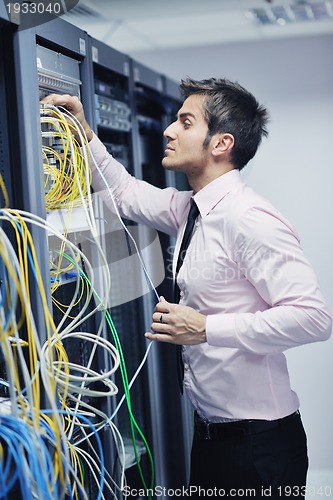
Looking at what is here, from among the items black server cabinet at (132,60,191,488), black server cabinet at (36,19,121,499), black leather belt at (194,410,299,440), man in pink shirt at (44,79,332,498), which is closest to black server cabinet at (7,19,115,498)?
black server cabinet at (36,19,121,499)

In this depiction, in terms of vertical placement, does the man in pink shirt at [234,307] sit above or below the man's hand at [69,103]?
below

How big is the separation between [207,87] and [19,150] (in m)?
0.69

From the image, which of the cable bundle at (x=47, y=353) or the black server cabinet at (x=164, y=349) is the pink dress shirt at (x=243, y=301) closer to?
the cable bundle at (x=47, y=353)

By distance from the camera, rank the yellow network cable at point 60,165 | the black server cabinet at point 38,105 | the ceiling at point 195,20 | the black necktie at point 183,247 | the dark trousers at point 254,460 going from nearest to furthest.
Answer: the black server cabinet at point 38,105 < the yellow network cable at point 60,165 < the dark trousers at point 254,460 < the black necktie at point 183,247 < the ceiling at point 195,20

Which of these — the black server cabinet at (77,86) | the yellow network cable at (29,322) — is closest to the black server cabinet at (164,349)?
Result: the black server cabinet at (77,86)

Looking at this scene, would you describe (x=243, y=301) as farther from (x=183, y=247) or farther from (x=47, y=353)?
(x=47, y=353)

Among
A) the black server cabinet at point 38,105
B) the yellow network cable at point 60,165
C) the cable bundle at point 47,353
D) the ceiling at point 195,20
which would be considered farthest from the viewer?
the ceiling at point 195,20

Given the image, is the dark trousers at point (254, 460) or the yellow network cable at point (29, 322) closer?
the yellow network cable at point (29, 322)

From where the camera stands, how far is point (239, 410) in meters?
1.57

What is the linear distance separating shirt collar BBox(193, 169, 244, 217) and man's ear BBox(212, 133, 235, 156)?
0.22 feet

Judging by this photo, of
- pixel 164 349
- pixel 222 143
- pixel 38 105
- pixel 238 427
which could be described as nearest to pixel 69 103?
pixel 38 105

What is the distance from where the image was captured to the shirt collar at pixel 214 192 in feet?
5.41

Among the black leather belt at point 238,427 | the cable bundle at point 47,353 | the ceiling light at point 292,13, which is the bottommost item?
the black leather belt at point 238,427

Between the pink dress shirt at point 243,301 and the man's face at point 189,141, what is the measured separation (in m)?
0.08
